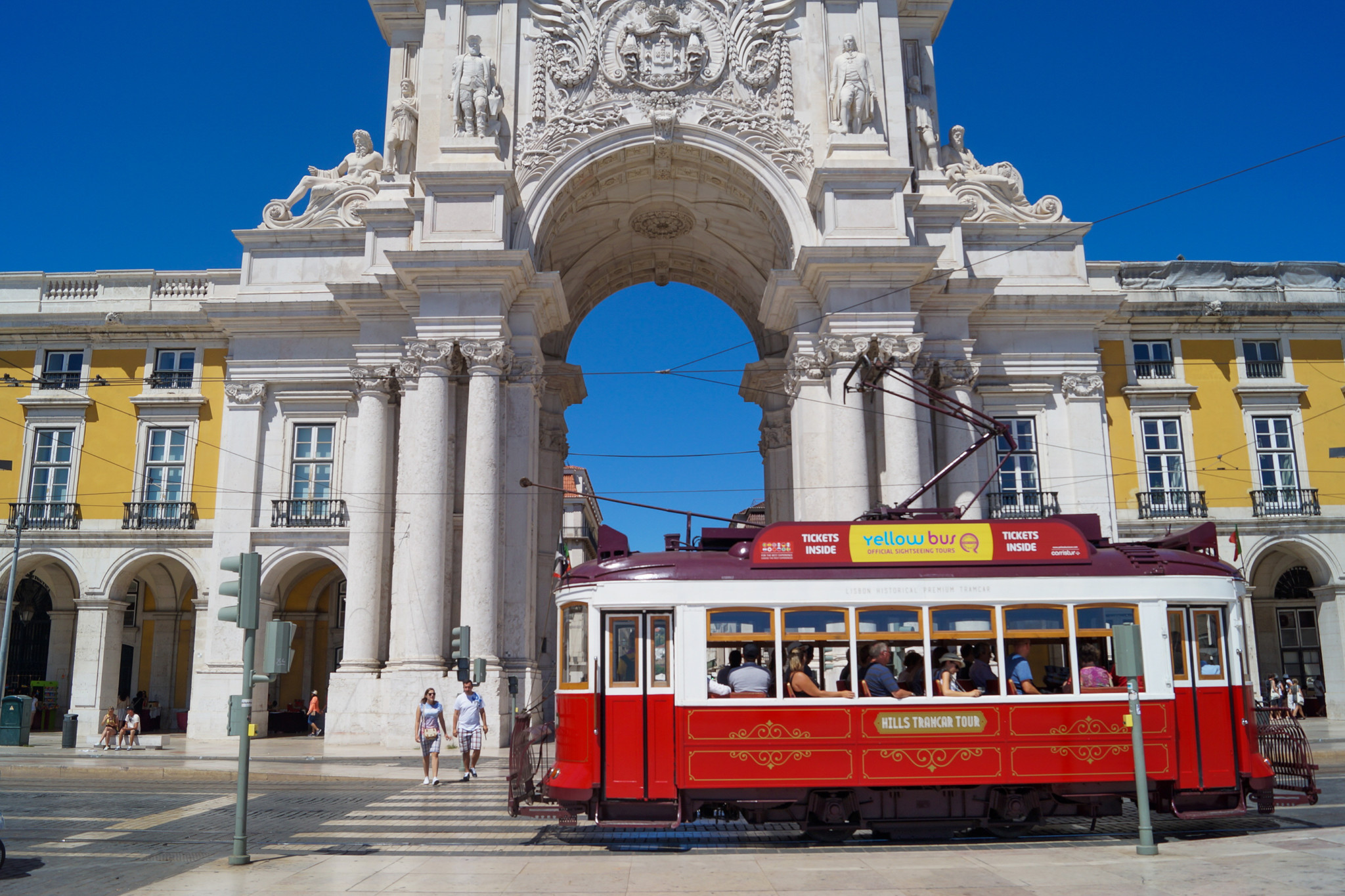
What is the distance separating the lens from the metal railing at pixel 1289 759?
13430 mm

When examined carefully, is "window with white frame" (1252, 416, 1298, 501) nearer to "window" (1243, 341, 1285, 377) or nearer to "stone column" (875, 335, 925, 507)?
"window" (1243, 341, 1285, 377)

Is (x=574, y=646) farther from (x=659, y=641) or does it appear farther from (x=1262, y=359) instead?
(x=1262, y=359)

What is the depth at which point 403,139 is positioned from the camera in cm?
3117

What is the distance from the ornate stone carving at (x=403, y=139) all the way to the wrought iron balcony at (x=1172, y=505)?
931 inches

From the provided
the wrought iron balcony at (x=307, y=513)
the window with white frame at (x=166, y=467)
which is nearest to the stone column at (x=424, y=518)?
the wrought iron balcony at (x=307, y=513)

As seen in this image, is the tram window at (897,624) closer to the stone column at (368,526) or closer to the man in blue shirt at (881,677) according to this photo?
the man in blue shirt at (881,677)

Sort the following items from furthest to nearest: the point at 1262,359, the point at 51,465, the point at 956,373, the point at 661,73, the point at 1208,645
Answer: the point at 1262,359
the point at 51,465
the point at 661,73
the point at 956,373
the point at 1208,645

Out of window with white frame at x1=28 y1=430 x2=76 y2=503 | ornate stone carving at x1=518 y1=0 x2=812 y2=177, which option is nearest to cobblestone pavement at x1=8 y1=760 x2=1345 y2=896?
window with white frame at x1=28 y1=430 x2=76 y2=503

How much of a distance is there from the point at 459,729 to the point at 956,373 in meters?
17.2

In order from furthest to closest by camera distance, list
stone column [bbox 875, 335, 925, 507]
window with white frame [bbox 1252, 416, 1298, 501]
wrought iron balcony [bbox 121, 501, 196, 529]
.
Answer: window with white frame [bbox 1252, 416, 1298, 501] → wrought iron balcony [bbox 121, 501, 196, 529] → stone column [bbox 875, 335, 925, 507]

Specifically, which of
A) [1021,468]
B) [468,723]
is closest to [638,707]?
[468,723]

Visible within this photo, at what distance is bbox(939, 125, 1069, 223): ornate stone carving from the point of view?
1280 inches

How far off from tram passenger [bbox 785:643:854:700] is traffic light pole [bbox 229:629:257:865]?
20.4 feet

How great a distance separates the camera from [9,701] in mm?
29328
